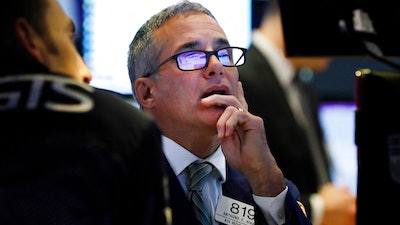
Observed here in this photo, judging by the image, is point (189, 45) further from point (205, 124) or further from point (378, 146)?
point (378, 146)

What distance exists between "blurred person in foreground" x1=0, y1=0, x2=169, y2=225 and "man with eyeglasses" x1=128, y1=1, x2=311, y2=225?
0.71 m

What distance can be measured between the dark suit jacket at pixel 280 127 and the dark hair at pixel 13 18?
184 cm

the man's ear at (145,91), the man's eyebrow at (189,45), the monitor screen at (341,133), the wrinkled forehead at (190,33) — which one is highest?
the wrinkled forehead at (190,33)

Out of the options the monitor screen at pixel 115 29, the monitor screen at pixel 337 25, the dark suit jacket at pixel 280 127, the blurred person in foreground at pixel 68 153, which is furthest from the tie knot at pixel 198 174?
the monitor screen at pixel 115 29

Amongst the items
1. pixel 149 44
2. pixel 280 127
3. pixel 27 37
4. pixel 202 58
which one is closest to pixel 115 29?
pixel 280 127

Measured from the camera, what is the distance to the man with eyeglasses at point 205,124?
211 centimetres

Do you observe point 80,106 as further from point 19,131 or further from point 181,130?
point 181,130

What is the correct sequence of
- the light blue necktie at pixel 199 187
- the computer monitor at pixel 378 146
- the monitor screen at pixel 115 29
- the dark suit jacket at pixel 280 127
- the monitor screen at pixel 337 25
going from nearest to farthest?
the computer monitor at pixel 378 146 < the monitor screen at pixel 337 25 < the light blue necktie at pixel 199 187 < the dark suit jacket at pixel 280 127 < the monitor screen at pixel 115 29

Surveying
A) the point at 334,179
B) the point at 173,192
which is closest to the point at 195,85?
the point at 173,192

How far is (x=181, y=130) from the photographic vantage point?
2248 millimetres

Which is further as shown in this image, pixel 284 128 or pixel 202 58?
pixel 284 128

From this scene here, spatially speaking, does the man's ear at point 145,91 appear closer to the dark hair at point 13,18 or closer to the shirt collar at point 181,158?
the shirt collar at point 181,158

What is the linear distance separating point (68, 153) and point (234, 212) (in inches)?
33.1

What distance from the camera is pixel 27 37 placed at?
1.42 metres
